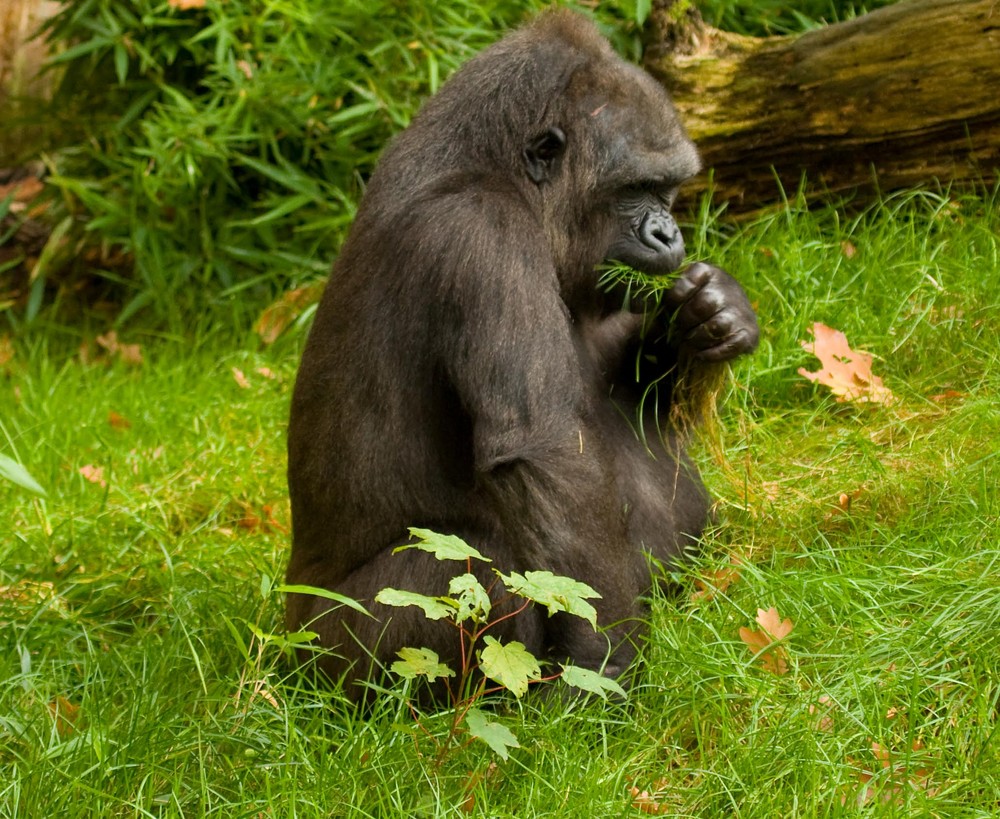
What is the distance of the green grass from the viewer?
3.00 metres

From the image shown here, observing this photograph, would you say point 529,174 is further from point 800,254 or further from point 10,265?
point 10,265

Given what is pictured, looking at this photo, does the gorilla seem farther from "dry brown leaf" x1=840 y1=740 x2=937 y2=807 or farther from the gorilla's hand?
"dry brown leaf" x1=840 y1=740 x2=937 y2=807

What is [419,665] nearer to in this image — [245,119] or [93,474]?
[93,474]

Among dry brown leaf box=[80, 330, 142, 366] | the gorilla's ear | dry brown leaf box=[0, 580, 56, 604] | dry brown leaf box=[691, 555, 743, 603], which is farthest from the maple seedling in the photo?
dry brown leaf box=[80, 330, 142, 366]

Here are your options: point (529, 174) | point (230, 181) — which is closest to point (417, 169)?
point (529, 174)

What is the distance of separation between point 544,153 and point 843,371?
5.06 ft

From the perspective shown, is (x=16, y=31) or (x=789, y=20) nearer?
(x=789, y=20)

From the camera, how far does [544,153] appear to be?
3.88 metres

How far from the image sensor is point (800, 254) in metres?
5.30

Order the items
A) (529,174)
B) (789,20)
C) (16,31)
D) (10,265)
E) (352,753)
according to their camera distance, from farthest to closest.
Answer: (16,31) → (10,265) → (789,20) → (529,174) → (352,753)

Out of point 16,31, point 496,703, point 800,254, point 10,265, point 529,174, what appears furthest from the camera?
point 16,31

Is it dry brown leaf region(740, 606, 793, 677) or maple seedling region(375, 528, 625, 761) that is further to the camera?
dry brown leaf region(740, 606, 793, 677)

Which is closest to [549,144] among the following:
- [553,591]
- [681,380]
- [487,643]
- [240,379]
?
[681,380]

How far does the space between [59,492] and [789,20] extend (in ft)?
13.6
